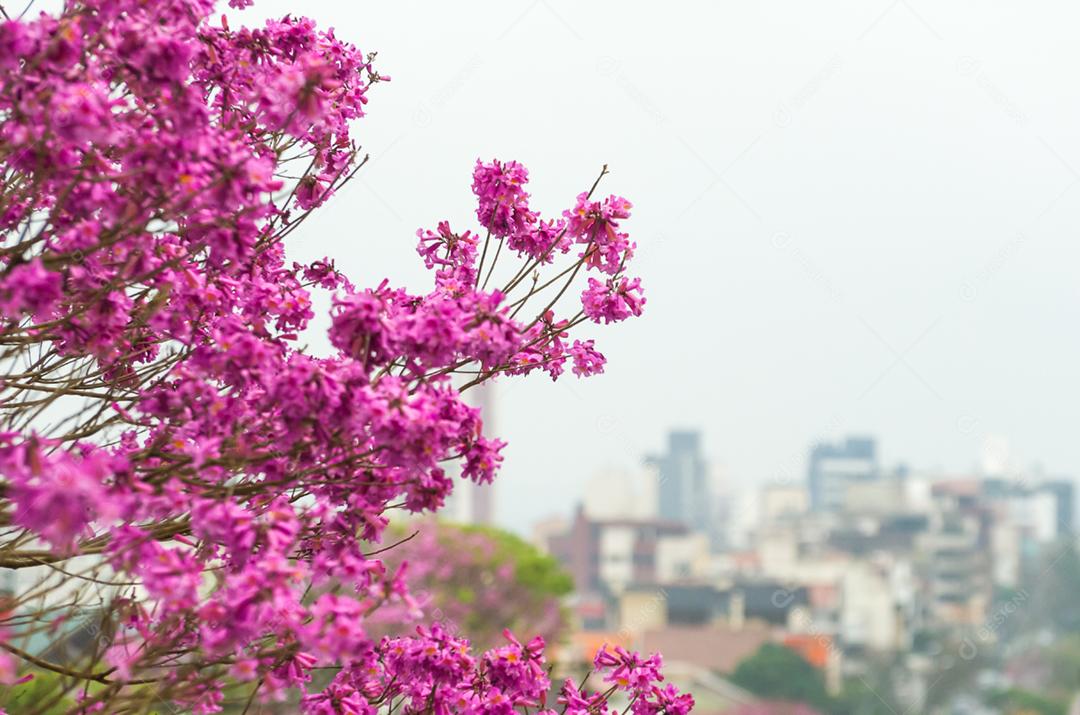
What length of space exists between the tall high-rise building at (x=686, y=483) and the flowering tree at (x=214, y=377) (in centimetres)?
10001

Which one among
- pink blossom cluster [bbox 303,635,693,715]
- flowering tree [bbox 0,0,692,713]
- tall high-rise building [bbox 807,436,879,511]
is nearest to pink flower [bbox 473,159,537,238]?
flowering tree [bbox 0,0,692,713]

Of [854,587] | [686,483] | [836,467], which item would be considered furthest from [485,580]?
[686,483]

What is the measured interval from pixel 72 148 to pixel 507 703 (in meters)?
1.50

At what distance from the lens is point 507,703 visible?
288 centimetres

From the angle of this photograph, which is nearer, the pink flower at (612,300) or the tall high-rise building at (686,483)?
the pink flower at (612,300)

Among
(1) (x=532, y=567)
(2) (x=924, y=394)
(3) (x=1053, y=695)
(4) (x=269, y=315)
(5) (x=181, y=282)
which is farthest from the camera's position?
(2) (x=924, y=394)

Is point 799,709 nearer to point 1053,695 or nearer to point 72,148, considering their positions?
point 1053,695

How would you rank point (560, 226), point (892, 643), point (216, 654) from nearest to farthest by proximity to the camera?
1. point (216, 654)
2. point (560, 226)
3. point (892, 643)

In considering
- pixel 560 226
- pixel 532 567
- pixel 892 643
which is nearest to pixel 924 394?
Answer: pixel 892 643

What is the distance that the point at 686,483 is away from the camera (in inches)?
4277

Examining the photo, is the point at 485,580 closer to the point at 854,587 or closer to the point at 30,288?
the point at 30,288

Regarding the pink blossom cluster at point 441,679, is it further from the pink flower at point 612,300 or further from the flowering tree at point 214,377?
the pink flower at point 612,300

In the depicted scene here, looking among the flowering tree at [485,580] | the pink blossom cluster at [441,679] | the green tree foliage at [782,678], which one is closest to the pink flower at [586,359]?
the pink blossom cluster at [441,679]

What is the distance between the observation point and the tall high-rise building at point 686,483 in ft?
347
